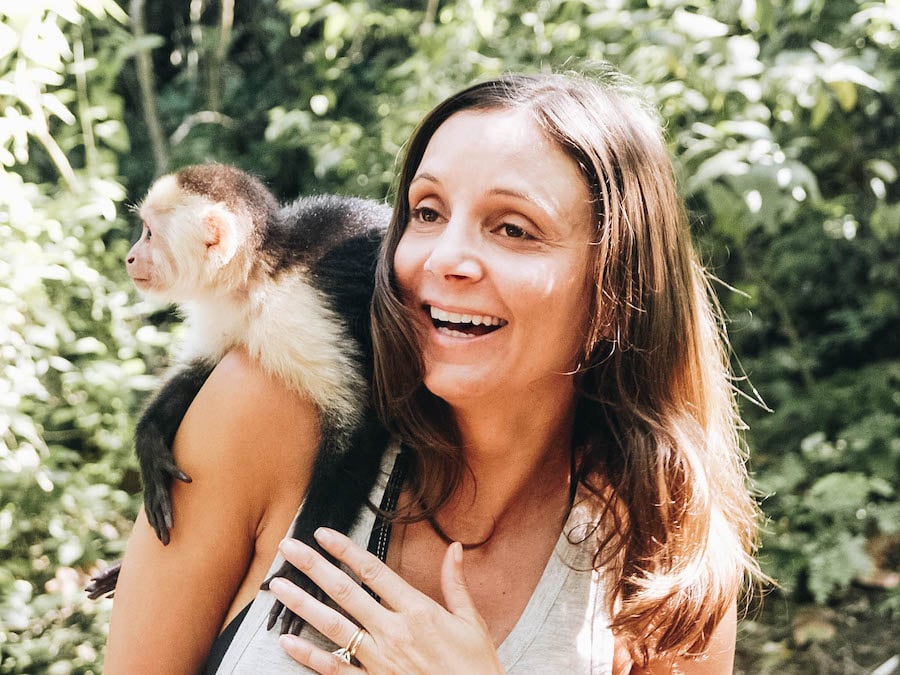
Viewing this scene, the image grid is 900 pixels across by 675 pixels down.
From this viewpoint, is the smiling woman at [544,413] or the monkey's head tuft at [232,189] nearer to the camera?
the smiling woman at [544,413]

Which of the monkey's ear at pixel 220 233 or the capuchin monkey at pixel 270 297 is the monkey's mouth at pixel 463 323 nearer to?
the capuchin monkey at pixel 270 297

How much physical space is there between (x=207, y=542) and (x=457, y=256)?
0.47 metres

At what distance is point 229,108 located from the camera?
13.8ft

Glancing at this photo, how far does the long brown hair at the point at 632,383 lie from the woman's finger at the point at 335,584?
154 mm

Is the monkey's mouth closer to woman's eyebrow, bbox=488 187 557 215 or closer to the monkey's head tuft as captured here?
woman's eyebrow, bbox=488 187 557 215

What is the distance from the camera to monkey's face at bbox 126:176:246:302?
1.51 metres

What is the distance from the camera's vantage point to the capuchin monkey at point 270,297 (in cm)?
120

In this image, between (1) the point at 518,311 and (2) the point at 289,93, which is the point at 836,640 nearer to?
(1) the point at 518,311

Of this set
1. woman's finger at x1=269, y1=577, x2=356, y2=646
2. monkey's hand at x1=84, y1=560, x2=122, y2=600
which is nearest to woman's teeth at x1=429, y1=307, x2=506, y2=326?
woman's finger at x1=269, y1=577, x2=356, y2=646

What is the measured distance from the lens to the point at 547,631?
107cm

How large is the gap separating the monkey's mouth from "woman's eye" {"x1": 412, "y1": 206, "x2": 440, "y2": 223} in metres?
0.11

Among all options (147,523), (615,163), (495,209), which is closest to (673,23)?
(615,163)

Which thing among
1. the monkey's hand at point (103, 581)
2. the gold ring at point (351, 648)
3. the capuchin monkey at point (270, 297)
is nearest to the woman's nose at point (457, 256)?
the capuchin monkey at point (270, 297)

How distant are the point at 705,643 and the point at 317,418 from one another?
60 centimetres
